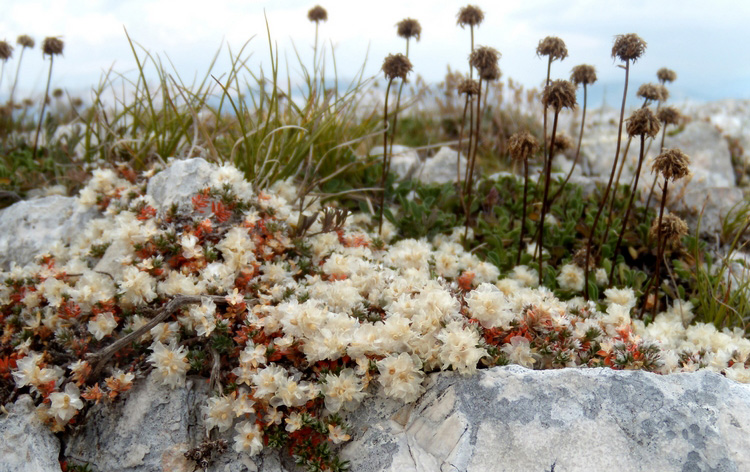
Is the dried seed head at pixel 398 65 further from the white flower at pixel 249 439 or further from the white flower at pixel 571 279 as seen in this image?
the white flower at pixel 249 439

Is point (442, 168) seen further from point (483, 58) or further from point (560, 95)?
point (560, 95)

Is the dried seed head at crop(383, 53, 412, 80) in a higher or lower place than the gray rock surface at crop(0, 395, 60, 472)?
higher

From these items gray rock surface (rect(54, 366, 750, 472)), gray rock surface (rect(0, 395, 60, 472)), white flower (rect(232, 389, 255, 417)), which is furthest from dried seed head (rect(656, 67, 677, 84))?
gray rock surface (rect(0, 395, 60, 472))

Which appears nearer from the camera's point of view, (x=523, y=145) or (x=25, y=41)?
(x=523, y=145)

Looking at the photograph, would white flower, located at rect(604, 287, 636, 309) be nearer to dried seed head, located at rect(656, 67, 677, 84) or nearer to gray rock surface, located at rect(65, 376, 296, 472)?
gray rock surface, located at rect(65, 376, 296, 472)

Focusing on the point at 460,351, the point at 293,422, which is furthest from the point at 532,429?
the point at 293,422

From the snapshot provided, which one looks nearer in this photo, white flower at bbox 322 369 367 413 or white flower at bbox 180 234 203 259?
white flower at bbox 322 369 367 413

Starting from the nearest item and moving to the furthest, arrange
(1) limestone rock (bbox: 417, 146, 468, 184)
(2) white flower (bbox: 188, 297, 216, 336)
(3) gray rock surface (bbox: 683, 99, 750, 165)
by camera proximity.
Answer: (2) white flower (bbox: 188, 297, 216, 336) < (1) limestone rock (bbox: 417, 146, 468, 184) < (3) gray rock surface (bbox: 683, 99, 750, 165)

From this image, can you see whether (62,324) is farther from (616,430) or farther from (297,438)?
(616,430)
